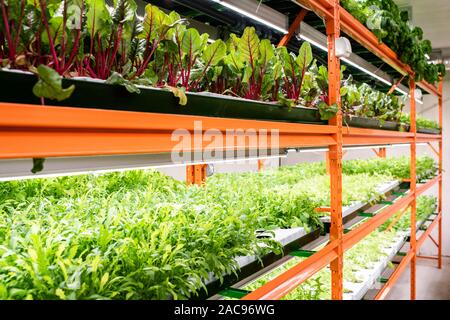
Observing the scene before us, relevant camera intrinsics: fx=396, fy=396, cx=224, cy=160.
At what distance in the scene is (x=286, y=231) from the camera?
7.15 feet

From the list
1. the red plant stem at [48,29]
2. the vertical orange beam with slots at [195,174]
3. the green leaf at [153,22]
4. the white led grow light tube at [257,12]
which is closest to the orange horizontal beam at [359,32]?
the white led grow light tube at [257,12]

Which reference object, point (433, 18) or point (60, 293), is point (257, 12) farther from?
point (433, 18)

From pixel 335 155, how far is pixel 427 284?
5312mm

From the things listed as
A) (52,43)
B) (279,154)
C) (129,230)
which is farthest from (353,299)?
(52,43)

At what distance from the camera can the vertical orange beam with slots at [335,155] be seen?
234cm

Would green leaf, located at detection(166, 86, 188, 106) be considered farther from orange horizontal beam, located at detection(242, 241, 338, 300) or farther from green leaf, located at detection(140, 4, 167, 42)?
orange horizontal beam, located at detection(242, 241, 338, 300)

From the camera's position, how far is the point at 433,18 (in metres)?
6.56

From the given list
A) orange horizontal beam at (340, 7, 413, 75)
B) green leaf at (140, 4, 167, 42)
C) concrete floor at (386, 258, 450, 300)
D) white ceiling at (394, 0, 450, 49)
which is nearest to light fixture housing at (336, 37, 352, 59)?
orange horizontal beam at (340, 7, 413, 75)

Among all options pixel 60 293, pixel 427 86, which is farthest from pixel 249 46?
pixel 427 86

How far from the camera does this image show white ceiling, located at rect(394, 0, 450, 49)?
584cm

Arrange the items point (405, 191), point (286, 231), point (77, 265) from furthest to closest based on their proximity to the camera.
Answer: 1. point (405, 191)
2. point (286, 231)
3. point (77, 265)

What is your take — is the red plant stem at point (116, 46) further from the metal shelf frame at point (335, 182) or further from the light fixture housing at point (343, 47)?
the light fixture housing at point (343, 47)
